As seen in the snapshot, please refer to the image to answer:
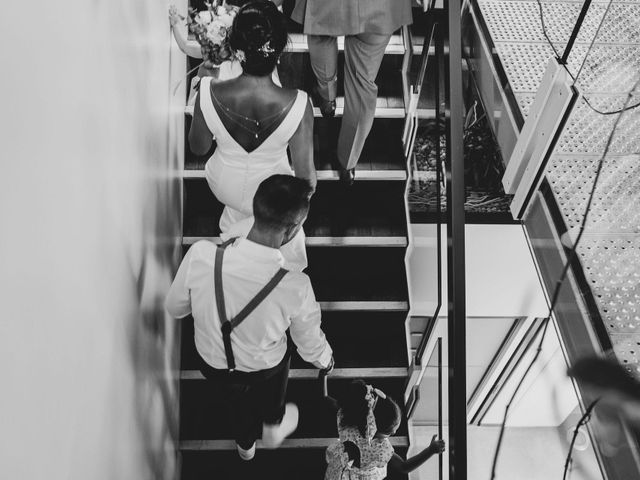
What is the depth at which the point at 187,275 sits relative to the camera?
297 cm

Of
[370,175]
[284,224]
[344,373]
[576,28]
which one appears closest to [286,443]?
[344,373]

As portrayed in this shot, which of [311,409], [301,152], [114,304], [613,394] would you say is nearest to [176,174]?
[301,152]

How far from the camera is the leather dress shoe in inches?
171

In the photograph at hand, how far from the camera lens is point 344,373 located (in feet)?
14.0

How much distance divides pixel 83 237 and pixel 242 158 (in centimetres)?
99

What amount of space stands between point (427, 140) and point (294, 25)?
52.6 inches

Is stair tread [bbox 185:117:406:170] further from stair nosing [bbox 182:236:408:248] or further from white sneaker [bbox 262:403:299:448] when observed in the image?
white sneaker [bbox 262:403:299:448]

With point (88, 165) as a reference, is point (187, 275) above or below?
below

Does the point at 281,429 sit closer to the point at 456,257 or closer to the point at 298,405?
the point at 298,405

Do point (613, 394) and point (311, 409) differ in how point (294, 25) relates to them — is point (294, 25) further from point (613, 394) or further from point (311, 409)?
point (613, 394)

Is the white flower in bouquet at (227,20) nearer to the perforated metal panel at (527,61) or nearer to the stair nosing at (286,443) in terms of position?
the perforated metal panel at (527,61)

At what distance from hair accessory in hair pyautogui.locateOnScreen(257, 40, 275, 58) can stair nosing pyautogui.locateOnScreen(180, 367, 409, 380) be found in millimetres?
2120

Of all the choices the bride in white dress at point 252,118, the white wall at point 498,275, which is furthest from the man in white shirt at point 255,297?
the white wall at point 498,275

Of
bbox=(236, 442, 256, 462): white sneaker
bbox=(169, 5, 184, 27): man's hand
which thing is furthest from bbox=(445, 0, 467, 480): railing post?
bbox=(169, 5, 184, 27): man's hand
